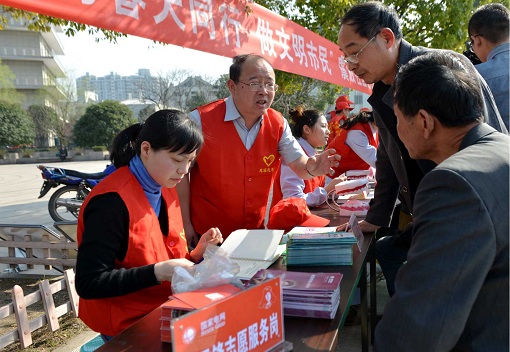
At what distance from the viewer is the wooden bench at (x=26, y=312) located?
279cm

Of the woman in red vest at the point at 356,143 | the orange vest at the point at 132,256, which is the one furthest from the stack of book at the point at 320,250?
the woman in red vest at the point at 356,143

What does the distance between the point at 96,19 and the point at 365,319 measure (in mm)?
1868

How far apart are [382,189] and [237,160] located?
0.77m

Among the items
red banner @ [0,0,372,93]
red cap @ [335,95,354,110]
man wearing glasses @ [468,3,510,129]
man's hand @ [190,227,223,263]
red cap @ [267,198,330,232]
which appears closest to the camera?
man's hand @ [190,227,223,263]

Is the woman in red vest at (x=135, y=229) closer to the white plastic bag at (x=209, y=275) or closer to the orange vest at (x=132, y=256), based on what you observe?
the orange vest at (x=132, y=256)

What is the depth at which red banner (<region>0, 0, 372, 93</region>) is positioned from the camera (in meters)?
2.04

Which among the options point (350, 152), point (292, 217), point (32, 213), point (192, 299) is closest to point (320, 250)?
point (292, 217)

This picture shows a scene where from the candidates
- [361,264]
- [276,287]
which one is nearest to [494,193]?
[276,287]

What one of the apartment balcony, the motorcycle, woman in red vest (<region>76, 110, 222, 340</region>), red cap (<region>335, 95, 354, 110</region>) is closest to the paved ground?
the motorcycle

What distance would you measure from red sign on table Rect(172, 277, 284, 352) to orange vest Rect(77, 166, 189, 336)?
1.80ft

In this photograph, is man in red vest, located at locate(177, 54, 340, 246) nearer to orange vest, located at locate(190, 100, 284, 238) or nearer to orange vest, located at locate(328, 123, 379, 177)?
orange vest, located at locate(190, 100, 284, 238)

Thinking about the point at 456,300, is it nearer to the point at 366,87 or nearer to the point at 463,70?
the point at 463,70

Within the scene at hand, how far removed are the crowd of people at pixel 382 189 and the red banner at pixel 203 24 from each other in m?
0.50

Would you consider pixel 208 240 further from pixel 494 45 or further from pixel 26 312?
pixel 494 45
